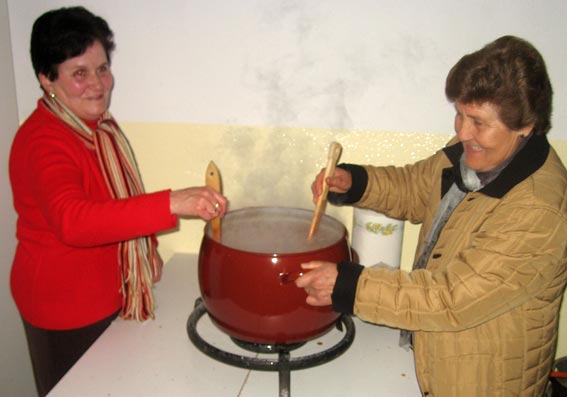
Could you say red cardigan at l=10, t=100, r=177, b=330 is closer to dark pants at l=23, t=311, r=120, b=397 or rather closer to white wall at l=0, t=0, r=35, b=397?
dark pants at l=23, t=311, r=120, b=397

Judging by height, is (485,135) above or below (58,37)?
below

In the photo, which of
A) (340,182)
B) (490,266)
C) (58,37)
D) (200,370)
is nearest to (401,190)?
(340,182)

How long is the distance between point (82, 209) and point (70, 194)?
53 mm

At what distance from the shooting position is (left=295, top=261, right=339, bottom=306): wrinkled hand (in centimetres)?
91

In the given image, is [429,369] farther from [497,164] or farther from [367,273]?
[497,164]

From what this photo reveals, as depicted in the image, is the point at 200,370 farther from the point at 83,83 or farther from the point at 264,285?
the point at 83,83

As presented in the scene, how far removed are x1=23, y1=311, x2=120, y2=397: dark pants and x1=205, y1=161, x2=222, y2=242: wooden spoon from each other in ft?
1.42

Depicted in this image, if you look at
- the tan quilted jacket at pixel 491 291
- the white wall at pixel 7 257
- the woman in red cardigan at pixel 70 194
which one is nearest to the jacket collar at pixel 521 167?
the tan quilted jacket at pixel 491 291

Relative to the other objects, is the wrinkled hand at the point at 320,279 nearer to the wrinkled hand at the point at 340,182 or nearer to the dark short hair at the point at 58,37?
the wrinkled hand at the point at 340,182

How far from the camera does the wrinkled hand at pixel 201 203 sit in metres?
1.02

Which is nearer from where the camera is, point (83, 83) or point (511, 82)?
point (511, 82)

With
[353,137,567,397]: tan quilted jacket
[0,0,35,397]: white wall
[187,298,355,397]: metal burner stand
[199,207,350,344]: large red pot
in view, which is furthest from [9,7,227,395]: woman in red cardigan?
[353,137,567,397]: tan quilted jacket

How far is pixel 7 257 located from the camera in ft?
5.33

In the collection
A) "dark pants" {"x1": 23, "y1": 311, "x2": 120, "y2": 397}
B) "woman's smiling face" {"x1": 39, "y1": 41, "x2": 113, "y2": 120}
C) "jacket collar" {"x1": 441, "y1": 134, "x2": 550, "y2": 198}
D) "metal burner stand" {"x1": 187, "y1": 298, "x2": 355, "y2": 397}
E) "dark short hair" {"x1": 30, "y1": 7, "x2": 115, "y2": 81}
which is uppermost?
"dark short hair" {"x1": 30, "y1": 7, "x2": 115, "y2": 81}
